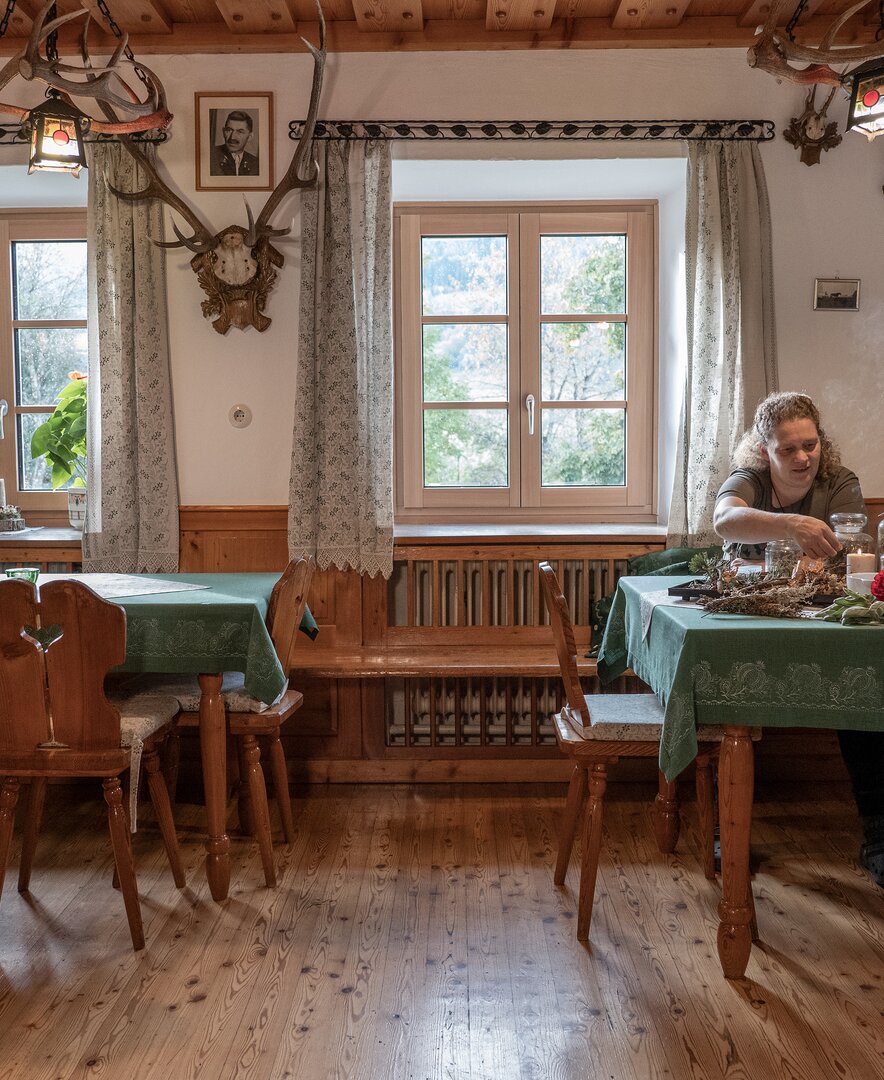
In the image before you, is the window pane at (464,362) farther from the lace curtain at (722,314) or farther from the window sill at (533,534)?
the lace curtain at (722,314)

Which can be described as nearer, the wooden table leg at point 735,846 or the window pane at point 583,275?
the wooden table leg at point 735,846

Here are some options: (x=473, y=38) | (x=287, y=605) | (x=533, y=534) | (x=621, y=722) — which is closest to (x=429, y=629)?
(x=533, y=534)

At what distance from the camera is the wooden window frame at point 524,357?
400 cm

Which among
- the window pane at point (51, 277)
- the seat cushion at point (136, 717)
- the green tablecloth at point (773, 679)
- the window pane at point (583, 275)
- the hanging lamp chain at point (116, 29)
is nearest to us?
the green tablecloth at point (773, 679)

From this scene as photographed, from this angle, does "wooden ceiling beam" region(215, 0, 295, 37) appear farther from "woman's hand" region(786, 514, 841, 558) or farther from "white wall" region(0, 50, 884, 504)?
"woman's hand" region(786, 514, 841, 558)

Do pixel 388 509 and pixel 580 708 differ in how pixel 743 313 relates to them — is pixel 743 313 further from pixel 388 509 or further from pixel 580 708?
pixel 580 708

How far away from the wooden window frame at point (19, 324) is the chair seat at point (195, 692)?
1.51m

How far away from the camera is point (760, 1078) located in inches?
73.4

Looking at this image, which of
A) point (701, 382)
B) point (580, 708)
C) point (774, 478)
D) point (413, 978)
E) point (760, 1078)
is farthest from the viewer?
point (701, 382)

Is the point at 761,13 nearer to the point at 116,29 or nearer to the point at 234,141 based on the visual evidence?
the point at 234,141

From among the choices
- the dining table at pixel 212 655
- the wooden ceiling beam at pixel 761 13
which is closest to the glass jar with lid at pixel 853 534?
the dining table at pixel 212 655

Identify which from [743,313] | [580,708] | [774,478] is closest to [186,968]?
[580,708]

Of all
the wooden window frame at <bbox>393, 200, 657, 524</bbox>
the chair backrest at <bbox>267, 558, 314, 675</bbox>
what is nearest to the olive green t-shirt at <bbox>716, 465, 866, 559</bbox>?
the wooden window frame at <bbox>393, 200, 657, 524</bbox>

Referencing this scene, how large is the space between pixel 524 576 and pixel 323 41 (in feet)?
6.39
